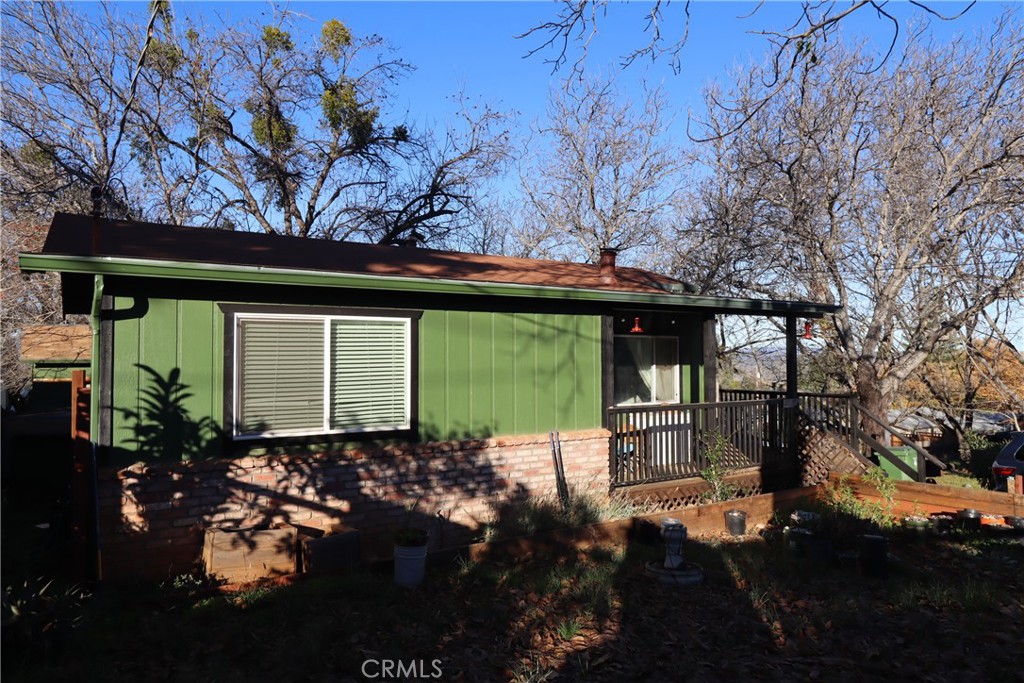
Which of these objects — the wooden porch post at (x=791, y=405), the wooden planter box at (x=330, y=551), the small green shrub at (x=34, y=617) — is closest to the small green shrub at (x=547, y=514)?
the wooden planter box at (x=330, y=551)

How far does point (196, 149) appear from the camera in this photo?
2117cm

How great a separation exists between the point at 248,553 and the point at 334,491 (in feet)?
3.48

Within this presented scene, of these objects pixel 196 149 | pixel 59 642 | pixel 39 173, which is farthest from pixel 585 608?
pixel 196 149

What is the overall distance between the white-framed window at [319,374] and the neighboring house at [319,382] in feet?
0.05

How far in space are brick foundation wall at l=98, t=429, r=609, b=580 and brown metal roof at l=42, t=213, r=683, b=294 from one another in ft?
6.43

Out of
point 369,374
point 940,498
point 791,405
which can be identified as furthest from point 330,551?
point 940,498

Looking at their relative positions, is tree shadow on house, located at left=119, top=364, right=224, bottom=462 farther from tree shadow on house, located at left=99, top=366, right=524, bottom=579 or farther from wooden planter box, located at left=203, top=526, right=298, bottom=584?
wooden planter box, located at left=203, top=526, right=298, bottom=584

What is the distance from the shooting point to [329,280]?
673cm

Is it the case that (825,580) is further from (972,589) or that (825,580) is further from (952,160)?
(952,160)

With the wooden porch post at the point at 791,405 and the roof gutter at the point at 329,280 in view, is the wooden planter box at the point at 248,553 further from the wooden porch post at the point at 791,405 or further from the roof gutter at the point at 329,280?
the wooden porch post at the point at 791,405

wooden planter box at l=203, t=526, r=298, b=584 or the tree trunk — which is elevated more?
the tree trunk

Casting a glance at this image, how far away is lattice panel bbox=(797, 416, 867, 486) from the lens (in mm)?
10391

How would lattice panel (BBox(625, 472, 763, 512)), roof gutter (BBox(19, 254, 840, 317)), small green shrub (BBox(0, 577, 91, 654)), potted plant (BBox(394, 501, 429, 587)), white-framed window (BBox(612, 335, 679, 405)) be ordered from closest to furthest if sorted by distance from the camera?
small green shrub (BBox(0, 577, 91, 654))
roof gutter (BBox(19, 254, 840, 317))
potted plant (BBox(394, 501, 429, 587))
lattice panel (BBox(625, 472, 763, 512))
white-framed window (BBox(612, 335, 679, 405))

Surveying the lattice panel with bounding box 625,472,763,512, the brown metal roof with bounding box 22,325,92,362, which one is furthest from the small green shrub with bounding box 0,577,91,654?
the brown metal roof with bounding box 22,325,92,362
